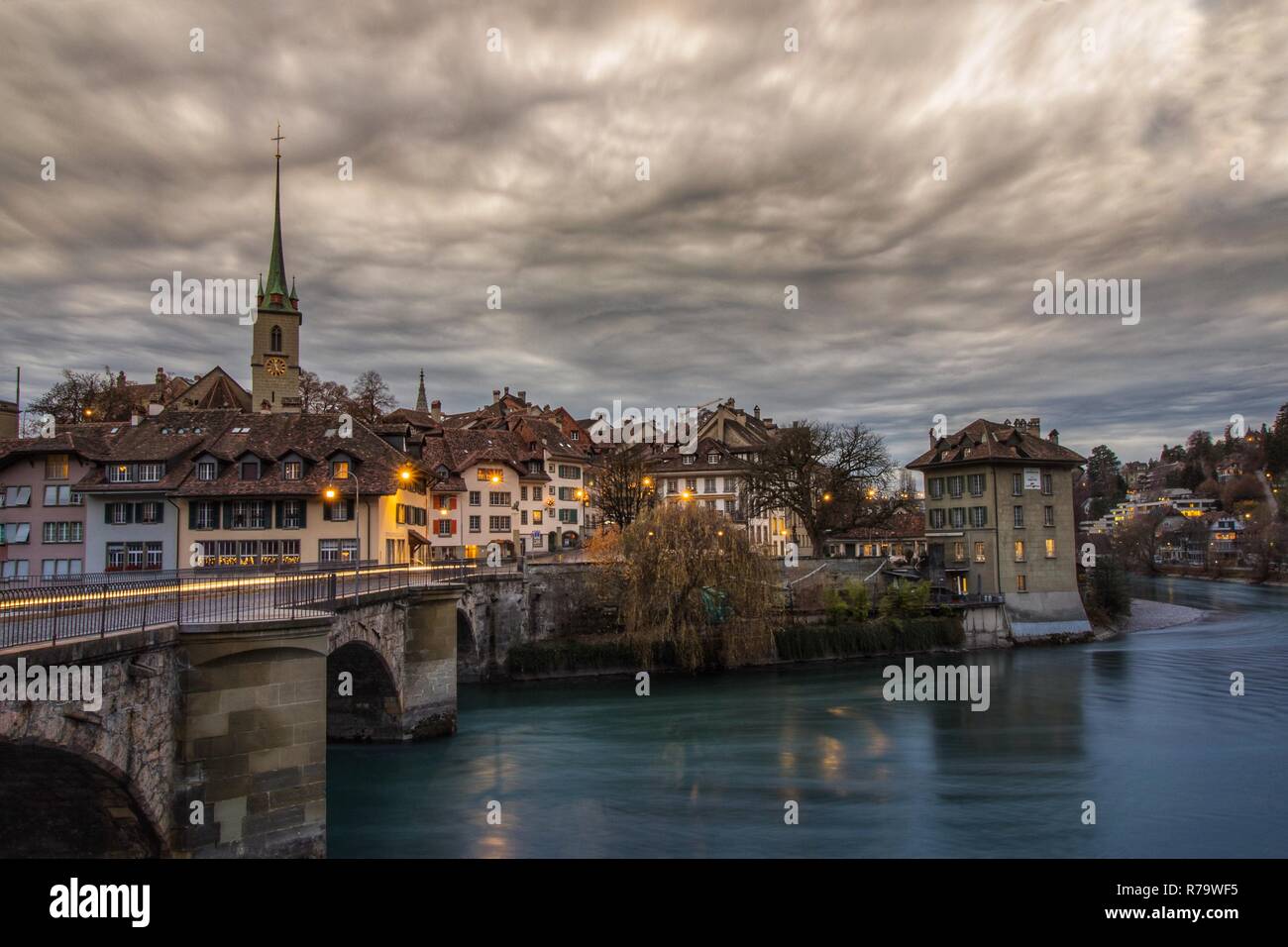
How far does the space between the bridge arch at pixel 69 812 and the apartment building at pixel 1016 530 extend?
48794mm

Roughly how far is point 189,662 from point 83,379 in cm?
6820

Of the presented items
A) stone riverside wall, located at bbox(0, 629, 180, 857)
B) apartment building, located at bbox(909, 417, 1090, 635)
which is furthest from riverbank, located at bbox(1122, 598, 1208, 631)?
stone riverside wall, located at bbox(0, 629, 180, 857)

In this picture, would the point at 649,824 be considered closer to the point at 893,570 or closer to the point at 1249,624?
the point at 893,570

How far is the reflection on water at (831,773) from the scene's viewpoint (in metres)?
19.3

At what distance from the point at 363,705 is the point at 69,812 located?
575 inches

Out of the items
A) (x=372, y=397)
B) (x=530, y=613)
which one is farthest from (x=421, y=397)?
(x=530, y=613)

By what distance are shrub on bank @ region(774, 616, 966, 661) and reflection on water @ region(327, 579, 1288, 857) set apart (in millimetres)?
4437

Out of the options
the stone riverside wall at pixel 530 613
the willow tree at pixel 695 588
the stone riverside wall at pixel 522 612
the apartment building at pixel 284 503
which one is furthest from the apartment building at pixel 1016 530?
the apartment building at pixel 284 503

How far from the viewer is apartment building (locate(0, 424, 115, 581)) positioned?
43406 millimetres

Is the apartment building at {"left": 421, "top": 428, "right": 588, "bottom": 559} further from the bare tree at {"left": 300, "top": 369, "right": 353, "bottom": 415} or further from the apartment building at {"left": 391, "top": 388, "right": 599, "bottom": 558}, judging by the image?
the bare tree at {"left": 300, "top": 369, "right": 353, "bottom": 415}

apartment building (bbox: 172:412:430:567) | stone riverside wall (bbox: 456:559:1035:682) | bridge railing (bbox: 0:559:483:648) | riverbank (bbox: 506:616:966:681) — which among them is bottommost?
riverbank (bbox: 506:616:966:681)

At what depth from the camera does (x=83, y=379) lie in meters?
69.1

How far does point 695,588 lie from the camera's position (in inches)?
1587
